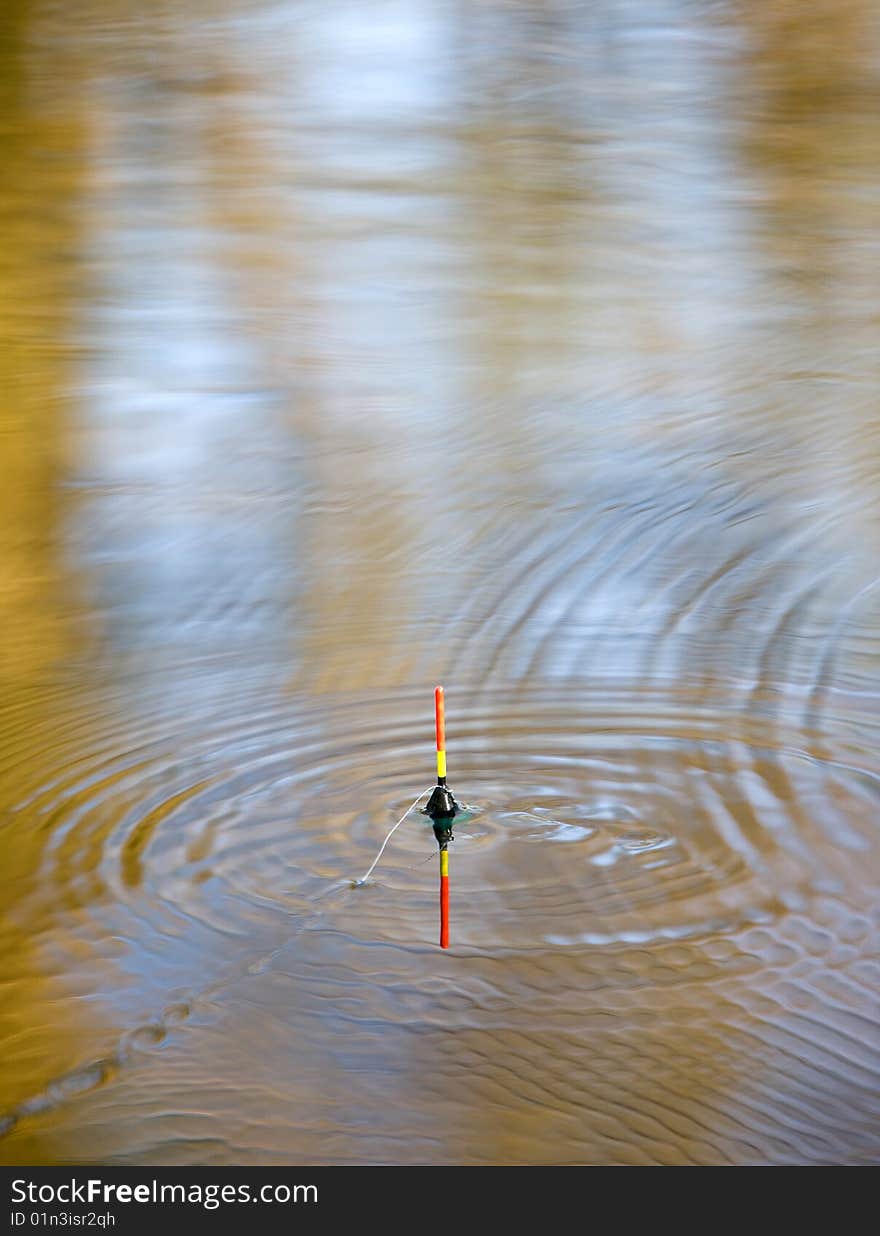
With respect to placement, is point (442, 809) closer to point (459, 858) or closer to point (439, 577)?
point (459, 858)

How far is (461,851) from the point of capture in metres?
1.66

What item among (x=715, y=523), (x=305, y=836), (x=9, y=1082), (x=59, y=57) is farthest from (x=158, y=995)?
(x=59, y=57)

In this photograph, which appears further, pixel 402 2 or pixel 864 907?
pixel 402 2

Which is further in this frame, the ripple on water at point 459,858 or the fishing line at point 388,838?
the fishing line at point 388,838

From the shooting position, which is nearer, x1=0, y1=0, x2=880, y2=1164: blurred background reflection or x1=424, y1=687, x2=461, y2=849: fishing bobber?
x1=0, y1=0, x2=880, y2=1164: blurred background reflection

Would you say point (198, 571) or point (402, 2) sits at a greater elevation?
point (402, 2)

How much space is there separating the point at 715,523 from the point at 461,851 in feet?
3.53

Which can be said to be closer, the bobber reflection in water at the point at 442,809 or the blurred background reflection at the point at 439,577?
the blurred background reflection at the point at 439,577

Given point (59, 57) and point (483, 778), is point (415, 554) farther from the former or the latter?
point (59, 57)

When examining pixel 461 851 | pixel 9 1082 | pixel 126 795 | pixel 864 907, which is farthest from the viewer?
pixel 126 795

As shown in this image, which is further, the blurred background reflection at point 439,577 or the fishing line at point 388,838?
the fishing line at point 388,838

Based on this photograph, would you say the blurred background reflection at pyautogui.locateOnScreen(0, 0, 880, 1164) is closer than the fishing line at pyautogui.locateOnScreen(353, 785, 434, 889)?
Yes

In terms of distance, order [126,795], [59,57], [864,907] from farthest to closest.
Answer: [59,57] → [126,795] → [864,907]

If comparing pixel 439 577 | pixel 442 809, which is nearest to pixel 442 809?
pixel 442 809
